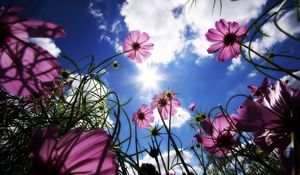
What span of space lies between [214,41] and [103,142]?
987mm

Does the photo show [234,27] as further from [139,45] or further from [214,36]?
[139,45]

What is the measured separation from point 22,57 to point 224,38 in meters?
0.94

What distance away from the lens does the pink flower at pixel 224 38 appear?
1.10 metres

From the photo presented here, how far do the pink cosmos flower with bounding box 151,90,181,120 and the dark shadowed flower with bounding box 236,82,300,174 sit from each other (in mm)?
1194

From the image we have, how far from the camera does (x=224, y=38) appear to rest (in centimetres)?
115

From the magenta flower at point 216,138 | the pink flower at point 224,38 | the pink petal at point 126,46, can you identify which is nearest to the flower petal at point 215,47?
the pink flower at point 224,38

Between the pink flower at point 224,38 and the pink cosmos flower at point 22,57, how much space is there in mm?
861

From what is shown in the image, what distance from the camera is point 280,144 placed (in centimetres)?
41

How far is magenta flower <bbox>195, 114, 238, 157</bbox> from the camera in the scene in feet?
2.21

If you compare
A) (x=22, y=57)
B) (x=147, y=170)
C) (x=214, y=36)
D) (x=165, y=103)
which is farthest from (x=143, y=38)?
(x=22, y=57)

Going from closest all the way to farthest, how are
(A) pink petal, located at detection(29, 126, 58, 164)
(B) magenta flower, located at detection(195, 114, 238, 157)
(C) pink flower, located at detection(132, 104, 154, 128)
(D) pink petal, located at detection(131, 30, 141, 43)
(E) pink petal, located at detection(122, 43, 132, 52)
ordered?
(A) pink petal, located at detection(29, 126, 58, 164)
(B) magenta flower, located at detection(195, 114, 238, 157)
(E) pink petal, located at detection(122, 43, 132, 52)
(D) pink petal, located at detection(131, 30, 141, 43)
(C) pink flower, located at detection(132, 104, 154, 128)

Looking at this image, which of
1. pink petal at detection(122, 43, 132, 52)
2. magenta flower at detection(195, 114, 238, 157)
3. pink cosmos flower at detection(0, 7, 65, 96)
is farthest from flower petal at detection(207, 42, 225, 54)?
pink cosmos flower at detection(0, 7, 65, 96)

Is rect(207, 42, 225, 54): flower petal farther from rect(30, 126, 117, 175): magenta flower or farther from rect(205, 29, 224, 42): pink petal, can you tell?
rect(30, 126, 117, 175): magenta flower

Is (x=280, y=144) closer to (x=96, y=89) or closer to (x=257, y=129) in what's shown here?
(x=257, y=129)
